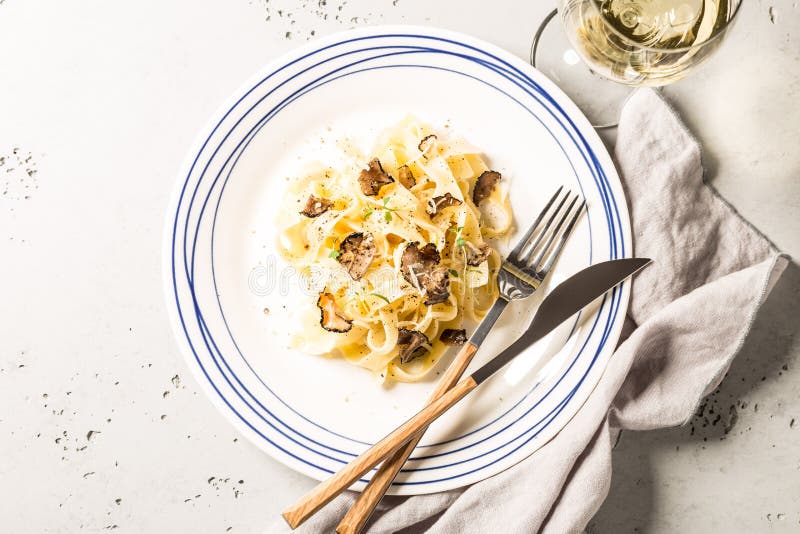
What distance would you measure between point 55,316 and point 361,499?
5.74 feet

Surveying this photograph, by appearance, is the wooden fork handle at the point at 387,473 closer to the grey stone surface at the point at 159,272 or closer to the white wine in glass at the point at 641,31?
the grey stone surface at the point at 159,272

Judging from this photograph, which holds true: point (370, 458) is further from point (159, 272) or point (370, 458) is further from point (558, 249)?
point (159, 272)

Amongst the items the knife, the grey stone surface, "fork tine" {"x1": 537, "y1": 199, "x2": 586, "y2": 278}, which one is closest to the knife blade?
the knife

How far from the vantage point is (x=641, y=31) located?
2.28m

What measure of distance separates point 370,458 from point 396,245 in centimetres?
91

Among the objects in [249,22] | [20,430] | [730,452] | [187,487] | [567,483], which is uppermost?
[249,22]

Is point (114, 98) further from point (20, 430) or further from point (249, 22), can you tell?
point (20, 430)

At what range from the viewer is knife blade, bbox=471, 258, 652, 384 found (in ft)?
8.18

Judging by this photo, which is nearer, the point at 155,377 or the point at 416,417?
the point at 416,417

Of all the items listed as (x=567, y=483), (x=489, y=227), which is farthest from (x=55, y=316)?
(x=567, y=483)

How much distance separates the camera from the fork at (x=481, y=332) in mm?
2410

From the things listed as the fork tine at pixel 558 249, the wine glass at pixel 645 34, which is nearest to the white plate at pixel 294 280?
the fork tine at pixel 558 249

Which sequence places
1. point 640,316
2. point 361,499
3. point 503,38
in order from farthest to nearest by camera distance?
point 503,38 → point 640,316 → point 361,499

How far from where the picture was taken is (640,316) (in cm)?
263
